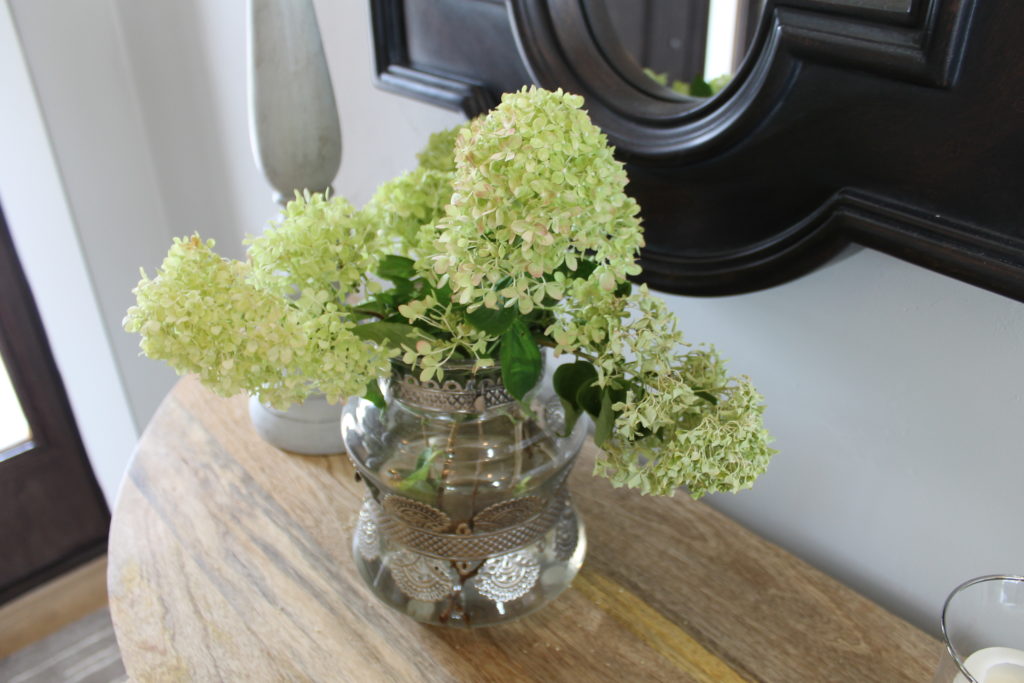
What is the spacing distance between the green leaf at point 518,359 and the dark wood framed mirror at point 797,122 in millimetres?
199

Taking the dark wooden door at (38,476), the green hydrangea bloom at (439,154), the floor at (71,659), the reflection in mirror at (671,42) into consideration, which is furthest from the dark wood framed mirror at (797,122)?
the floor at (71,659)

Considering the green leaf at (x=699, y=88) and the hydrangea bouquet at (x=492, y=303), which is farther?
the green leaf at (x=699, y=88)

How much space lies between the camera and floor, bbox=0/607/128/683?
1379mm

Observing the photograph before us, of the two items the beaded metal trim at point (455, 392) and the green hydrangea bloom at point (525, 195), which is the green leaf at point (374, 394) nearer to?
the beaded metal trim at point (455, 392)

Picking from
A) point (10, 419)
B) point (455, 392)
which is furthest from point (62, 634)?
point (455, 392)

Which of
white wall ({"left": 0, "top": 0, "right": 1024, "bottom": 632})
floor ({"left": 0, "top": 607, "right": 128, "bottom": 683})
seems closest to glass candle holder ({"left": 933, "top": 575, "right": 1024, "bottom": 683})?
white wall ({"left": 0, "top": 0, "right": 1024, "bottom": 632})

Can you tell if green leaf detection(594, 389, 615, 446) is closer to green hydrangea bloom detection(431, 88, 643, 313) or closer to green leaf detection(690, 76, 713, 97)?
green hydrangea bloom detection(431, 88, 643, 313)

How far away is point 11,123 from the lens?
3.70 feet

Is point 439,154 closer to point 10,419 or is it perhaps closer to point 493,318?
point 493,318

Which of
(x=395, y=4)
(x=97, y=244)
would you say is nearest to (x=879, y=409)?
(x=395, y=4)

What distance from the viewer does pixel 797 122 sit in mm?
517

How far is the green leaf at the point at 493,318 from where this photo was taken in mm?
433

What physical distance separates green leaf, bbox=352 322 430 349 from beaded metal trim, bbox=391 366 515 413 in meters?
0.04

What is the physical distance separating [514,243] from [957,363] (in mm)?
336
